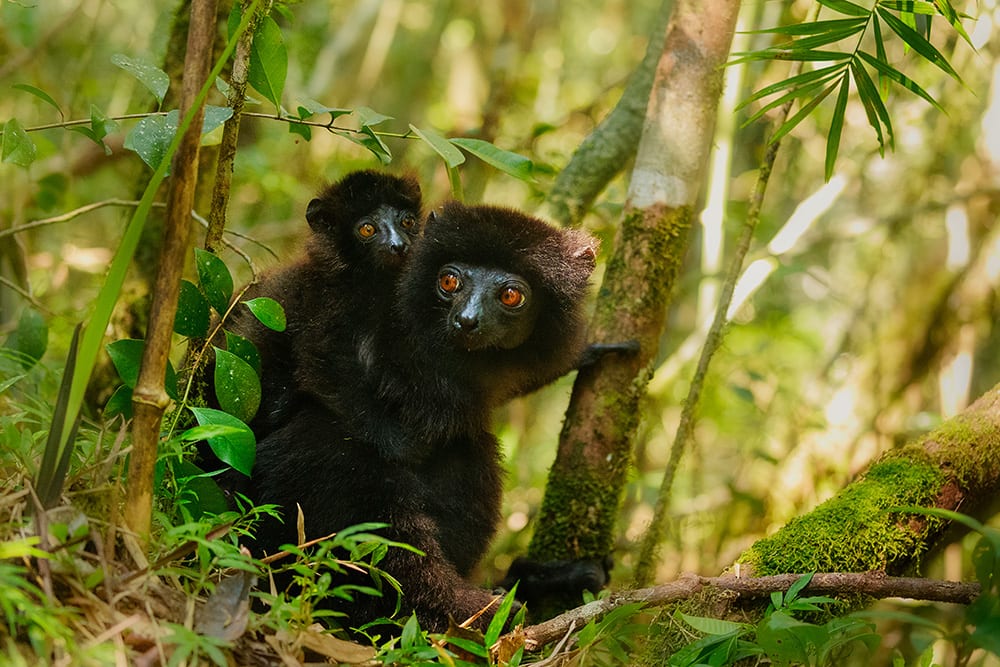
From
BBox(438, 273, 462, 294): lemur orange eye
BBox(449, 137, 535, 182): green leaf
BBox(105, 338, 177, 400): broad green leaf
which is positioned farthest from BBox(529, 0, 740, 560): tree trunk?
BBox(105, 338, 177, 400): broad green leaf

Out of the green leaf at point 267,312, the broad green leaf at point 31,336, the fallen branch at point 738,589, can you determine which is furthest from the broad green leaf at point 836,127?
the broad green leaf at point 31,336

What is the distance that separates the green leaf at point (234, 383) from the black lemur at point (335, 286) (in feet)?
2.66

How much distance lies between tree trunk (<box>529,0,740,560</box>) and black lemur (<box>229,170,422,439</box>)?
1.15 meters

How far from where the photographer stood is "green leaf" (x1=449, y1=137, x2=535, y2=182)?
3725 millimetres

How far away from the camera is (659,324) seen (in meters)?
4.60

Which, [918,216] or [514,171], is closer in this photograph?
[514,171]

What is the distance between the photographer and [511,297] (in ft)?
14.5

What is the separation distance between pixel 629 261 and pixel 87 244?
19.3 feet

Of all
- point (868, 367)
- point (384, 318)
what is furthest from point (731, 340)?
point (384, 318)

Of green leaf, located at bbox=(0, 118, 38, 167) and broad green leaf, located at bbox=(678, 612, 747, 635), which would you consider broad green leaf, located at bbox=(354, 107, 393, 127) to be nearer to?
green leaf, located at bbox=(0, 118, 38, 167)

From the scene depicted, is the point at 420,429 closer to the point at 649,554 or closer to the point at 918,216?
the point at 649,554

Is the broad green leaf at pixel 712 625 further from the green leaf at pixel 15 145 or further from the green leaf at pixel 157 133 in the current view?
the green leaf at pixel 15 145

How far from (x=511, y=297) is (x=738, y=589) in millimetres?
1735

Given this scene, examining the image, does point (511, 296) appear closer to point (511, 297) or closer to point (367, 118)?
point (511, 297)
